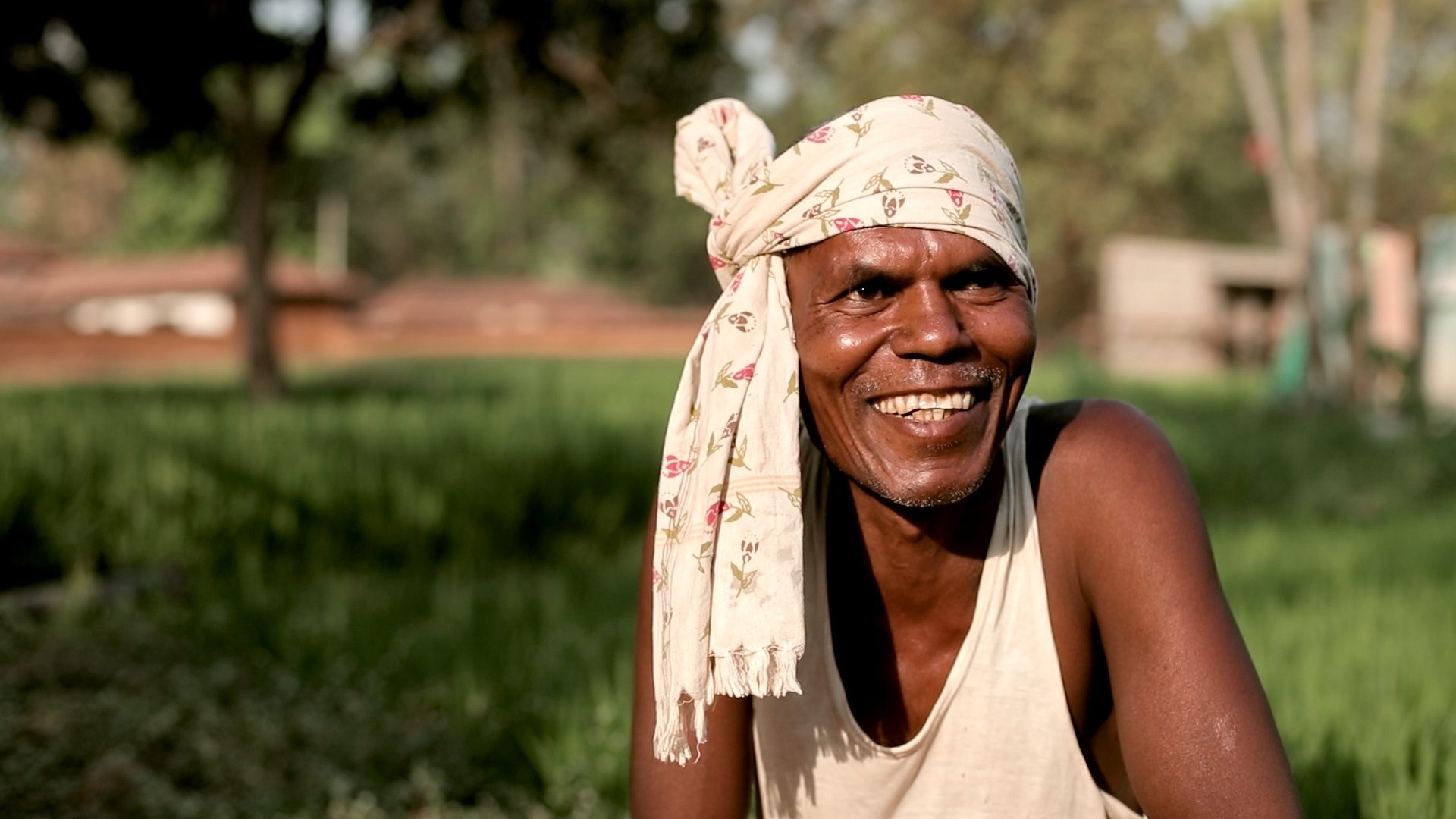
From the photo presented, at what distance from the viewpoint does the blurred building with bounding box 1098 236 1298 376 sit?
25062mm

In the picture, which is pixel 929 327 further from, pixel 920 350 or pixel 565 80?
pixel 565 80

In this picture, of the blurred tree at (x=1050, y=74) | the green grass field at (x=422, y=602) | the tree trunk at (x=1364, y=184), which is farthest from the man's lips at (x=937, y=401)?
the blurred tree at (x=1050, y=74)

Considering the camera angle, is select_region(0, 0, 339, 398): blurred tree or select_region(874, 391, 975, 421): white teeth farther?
select_region(0, 0, 339, 398): blurred tree

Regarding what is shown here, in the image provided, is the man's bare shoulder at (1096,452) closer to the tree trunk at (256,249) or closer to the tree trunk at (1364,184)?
the tree trunk at (1364,184)

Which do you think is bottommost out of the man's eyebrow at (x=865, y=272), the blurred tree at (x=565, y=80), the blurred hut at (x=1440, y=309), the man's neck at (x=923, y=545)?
the man's neck at (x=923, y=545)

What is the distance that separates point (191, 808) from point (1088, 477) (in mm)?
2464

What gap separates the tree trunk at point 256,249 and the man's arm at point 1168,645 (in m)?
11.5

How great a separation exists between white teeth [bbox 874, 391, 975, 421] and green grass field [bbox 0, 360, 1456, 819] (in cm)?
134

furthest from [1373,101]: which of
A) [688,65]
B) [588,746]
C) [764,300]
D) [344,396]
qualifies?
[764,300]

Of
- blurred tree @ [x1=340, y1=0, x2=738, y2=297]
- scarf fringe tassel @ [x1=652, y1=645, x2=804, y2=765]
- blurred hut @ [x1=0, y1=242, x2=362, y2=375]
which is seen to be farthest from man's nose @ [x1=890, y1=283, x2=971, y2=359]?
blurred hut @ [x1=0, y1=242, x2=362, y2=375]

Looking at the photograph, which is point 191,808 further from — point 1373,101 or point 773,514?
point 1373,101

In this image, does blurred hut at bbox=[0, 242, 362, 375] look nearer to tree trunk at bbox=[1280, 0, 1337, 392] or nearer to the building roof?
the building roof

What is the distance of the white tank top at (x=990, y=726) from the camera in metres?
1.92

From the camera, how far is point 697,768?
2027 mm
